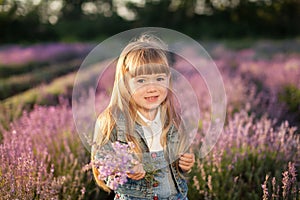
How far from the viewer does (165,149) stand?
2.38 metres

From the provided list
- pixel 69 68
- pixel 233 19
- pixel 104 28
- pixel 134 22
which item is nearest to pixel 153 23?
pixel 134 22

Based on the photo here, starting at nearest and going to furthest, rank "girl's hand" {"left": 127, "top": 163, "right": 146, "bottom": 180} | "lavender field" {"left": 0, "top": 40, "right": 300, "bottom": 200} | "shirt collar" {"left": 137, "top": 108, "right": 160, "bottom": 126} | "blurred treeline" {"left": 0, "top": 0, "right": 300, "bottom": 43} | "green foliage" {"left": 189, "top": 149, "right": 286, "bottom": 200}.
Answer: "girl's hand" {"left": 127, "top": 163, "right": 146, "bottom": 180}, "shirt collar" {"left": 137, "top": 108, "right": 160, "bottom": 126}, "lavender field" {"left": 0, "top": 40, "right": 300, "bottom": 200}, "green foliage" {"left": 189, "top": 149, "right": 286, "bottom": 200}, "blurred treeline" {"left": 0, "top": 0, "right": 300, "bottom": 43}

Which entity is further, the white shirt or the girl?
the white shirt

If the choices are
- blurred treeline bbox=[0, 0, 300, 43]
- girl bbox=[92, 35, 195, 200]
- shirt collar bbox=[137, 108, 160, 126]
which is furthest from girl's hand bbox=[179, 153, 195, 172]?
blurred treeline bbox=[0, 0, 300, 43]

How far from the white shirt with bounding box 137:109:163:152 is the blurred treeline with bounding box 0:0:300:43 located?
2567cm

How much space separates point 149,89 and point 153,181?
1.75ft

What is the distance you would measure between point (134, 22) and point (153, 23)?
1.52 m

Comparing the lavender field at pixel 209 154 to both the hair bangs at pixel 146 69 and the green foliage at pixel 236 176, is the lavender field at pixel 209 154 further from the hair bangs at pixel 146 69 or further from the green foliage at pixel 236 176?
the hair bangs at pixel 146 69

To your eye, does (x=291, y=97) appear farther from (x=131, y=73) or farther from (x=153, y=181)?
(x=131, y=73)

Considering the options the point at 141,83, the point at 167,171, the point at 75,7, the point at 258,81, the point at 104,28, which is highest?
the point at 75,7

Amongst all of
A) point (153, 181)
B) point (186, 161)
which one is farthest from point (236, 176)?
point (153, 181)

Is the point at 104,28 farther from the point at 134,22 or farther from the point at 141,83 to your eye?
the point at 141,83

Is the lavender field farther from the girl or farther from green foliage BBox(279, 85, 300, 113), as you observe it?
the girl

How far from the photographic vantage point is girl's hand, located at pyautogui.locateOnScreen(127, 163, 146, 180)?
2.09 m
